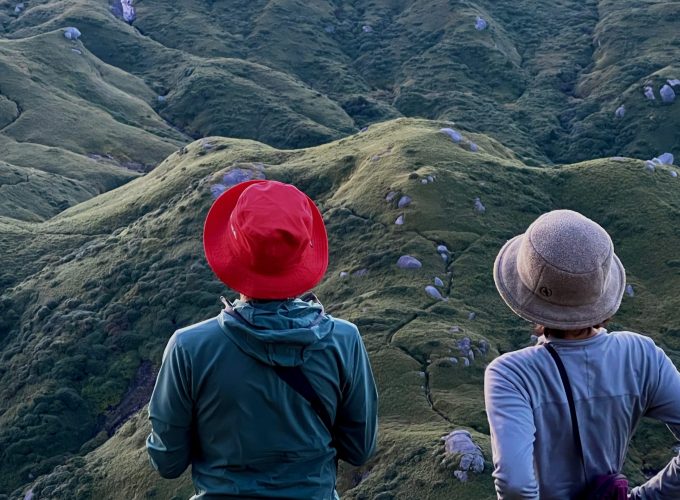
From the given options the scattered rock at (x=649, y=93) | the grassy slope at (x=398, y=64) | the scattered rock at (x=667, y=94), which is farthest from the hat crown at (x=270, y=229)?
the scattered rock at (x=649, y=93)

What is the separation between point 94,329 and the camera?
24672 millimetres

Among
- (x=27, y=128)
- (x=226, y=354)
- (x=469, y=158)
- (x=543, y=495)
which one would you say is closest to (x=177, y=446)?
(x=226, y=354)

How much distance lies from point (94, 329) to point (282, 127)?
58.2 meters

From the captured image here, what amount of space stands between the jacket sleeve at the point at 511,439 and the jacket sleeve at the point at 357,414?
113 cm

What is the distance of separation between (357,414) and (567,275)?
182cm

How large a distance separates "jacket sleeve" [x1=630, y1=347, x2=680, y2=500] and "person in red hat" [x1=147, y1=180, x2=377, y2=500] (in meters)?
1.97

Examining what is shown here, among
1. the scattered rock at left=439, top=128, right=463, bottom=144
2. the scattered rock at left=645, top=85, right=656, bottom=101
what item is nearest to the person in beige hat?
the scattered rock at left=439, top=128, right=463, bottom=144

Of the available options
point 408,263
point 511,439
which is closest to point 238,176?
point 408,263

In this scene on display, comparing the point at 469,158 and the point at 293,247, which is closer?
the point at 293,247

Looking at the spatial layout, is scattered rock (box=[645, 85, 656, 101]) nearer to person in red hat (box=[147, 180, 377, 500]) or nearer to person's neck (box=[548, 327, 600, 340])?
person's neck (box=[548, 327, 600, 340])

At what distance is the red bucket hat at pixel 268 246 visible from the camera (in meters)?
5.44

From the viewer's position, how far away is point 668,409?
519 cm

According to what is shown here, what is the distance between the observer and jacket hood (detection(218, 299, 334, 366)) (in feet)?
17.5

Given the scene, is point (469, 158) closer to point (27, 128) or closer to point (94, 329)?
point (94, 329)
